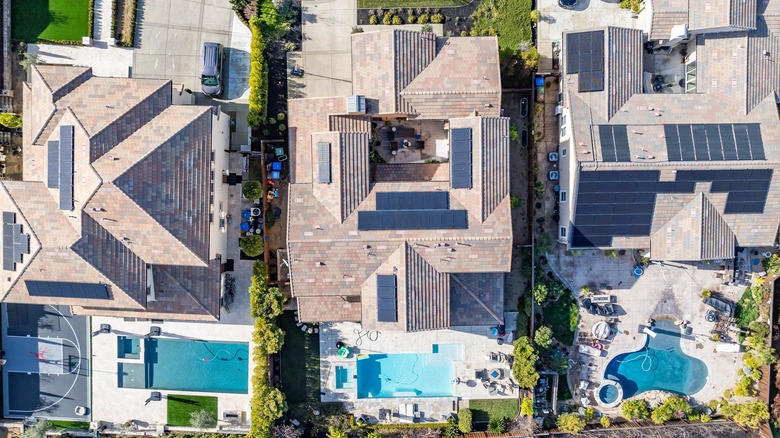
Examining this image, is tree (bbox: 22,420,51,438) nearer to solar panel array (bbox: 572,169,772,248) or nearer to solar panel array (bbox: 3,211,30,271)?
solar panel array (bbox: 3,211,30,271)

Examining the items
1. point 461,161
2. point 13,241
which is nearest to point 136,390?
point 13,241

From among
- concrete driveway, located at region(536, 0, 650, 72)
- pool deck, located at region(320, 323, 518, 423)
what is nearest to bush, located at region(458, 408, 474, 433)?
pool deck, located at region(320, 323, 518, 423)

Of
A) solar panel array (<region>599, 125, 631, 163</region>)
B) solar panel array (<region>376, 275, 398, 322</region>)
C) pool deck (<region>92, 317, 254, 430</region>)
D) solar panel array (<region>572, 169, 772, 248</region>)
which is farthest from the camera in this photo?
pool deck (<region>92, 317, 254, 430</region>)

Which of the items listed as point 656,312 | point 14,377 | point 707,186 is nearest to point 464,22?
point 707,186

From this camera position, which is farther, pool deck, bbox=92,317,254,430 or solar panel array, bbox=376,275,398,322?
pool deck, bbox=92,317,254,430

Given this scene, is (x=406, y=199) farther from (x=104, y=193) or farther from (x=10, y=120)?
(x=10, y=120)

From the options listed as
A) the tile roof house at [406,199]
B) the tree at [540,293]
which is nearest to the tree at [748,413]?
the tree at [540,293]
